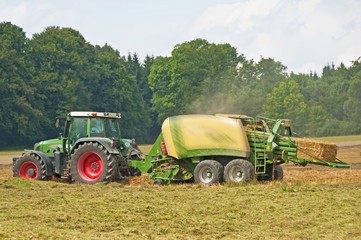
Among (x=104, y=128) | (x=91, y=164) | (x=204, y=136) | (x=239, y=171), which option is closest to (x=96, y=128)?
(x=104, y=128)

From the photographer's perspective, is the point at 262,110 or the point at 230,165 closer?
the point at 230,165

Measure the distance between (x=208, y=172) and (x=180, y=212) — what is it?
24.7 ft

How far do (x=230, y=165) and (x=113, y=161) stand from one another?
341 centimetres

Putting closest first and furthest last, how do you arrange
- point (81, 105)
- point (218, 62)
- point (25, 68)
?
point (25, 68) → point (81, 105) → point (218, 62)

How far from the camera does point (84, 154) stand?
23.4 meters

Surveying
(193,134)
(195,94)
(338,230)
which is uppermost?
(195,94)

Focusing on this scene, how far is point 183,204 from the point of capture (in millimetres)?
16969

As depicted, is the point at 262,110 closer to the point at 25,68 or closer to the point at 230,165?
the point at 25,68

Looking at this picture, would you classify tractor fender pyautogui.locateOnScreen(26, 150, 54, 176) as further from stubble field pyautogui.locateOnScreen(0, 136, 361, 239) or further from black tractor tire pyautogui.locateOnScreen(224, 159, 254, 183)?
black tractor tire pyautogui.locateOnScreen(224, 159, 254, 183)

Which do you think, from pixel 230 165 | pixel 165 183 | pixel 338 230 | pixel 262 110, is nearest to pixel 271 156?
pixel 230 165

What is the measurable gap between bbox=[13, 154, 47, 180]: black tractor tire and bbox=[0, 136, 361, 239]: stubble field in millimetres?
2214

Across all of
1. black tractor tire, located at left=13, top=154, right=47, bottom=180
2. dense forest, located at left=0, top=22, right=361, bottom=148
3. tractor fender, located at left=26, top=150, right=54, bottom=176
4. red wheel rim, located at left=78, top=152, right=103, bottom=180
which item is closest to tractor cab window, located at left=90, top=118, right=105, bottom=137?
red wheel rim, located at left=78, top=152, right=103, bottom=180

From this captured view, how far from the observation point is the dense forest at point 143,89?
246 ft

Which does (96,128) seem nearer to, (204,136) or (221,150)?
(204,136)
